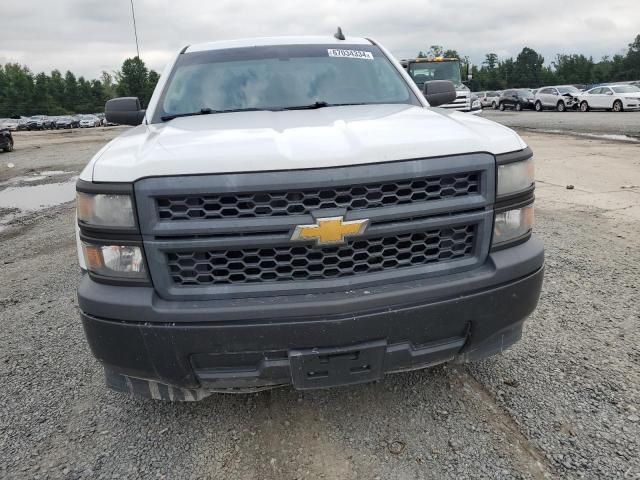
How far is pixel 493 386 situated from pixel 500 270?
902 millimetres

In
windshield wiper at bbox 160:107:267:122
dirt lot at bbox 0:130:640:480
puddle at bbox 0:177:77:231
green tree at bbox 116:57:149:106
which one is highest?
green tree at bbox 116:57:149:106

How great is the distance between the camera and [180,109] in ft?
11.2

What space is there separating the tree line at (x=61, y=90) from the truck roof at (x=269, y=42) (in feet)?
295

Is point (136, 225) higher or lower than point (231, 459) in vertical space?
higher

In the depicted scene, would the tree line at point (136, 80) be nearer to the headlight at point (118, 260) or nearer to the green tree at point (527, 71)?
the green tree at point (527, 71)

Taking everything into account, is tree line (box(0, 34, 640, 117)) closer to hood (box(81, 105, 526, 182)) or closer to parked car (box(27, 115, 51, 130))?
parked car (box(27, 115, 51, 130))

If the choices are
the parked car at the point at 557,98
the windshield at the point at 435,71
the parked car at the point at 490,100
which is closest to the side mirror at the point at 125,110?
the windshield at the point at 435,71

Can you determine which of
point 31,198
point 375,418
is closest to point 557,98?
point 31,198

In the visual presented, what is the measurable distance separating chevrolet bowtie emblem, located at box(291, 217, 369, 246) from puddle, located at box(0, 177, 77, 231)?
692 cm

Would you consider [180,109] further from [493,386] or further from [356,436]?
[493,386]

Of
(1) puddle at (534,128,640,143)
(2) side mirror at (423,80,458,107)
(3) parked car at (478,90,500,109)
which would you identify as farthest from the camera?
(3) parked car at (478,90,500,109)

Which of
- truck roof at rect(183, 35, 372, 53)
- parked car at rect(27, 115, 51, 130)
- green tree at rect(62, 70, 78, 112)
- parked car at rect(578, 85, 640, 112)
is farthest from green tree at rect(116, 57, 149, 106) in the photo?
truck roof at rect(183, 35, 372, 53)

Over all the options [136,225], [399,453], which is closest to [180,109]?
[136,225]

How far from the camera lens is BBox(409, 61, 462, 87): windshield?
731 inches
